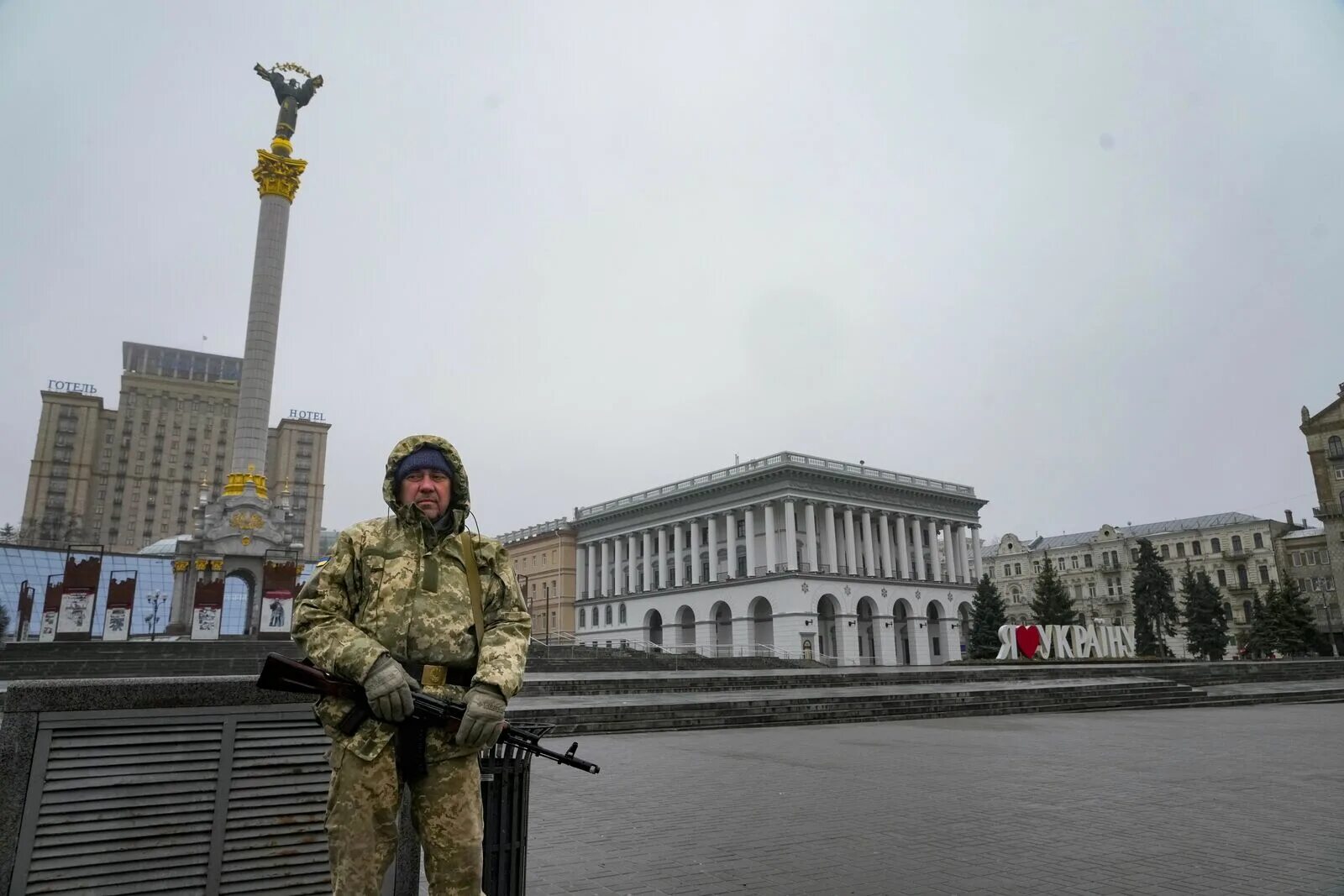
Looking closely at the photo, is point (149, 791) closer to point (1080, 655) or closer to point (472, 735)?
point (472, 735)

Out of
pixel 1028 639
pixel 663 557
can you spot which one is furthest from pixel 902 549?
pixel 1028 639

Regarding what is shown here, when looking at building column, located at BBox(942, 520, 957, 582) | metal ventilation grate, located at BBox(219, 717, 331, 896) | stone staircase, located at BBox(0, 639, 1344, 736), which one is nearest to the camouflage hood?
metal ventilation grate, located at BBox(219, 717, 331, 896)

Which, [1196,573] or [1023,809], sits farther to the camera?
[1196,573]

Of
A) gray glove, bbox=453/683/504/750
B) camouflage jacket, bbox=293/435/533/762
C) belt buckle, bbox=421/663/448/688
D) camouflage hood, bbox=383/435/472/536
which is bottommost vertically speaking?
gray glove, bbox=453/683/504/750

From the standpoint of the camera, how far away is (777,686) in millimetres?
27953

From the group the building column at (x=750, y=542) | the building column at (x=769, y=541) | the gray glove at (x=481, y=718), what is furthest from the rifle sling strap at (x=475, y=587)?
the building column at (x=750, y=542)

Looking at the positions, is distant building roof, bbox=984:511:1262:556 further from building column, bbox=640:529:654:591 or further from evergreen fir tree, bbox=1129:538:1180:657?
building column, bbox=640:529:654:591

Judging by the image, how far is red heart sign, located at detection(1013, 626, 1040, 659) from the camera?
3994 centimetres

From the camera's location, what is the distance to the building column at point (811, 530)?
186ft

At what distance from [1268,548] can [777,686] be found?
6618 cm

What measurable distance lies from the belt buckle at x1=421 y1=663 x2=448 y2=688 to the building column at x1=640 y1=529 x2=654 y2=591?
6421 centimetres

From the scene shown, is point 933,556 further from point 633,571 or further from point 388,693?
point 388,693

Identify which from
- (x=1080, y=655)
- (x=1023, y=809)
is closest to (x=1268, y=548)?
(x=1080, y=655)

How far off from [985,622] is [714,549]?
20.2 m
